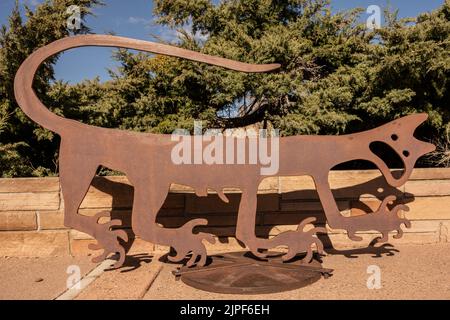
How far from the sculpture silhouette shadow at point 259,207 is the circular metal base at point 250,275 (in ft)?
2.40

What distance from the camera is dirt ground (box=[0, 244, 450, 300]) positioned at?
3484mm

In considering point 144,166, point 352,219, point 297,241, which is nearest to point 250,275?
point 297,241

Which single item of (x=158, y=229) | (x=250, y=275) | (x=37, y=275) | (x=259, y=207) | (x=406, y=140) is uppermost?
(x=406, y=140)

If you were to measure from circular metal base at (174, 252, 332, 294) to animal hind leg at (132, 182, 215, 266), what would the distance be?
0.19 meters

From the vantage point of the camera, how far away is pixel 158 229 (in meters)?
3.96

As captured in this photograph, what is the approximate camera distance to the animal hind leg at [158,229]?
13.0 feet

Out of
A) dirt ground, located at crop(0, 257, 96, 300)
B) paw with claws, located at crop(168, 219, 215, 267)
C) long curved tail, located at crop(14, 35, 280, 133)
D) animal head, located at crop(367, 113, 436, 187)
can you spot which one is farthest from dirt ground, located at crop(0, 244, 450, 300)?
long curved tail, located at crop(14, 35, 280, 133)

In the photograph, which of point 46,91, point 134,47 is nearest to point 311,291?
point 134,47

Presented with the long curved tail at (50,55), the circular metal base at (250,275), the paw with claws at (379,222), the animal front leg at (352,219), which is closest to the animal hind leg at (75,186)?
the long curved tail at (50,55)

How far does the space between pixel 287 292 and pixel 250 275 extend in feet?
1.34

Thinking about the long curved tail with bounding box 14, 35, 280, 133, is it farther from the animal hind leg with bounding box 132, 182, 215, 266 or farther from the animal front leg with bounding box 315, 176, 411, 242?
the animal front leg with bounding box 315, 176, 411, 242

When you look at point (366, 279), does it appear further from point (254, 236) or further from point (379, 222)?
point (254, 236)

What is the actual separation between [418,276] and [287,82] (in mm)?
4657

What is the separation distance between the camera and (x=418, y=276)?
3.93m
